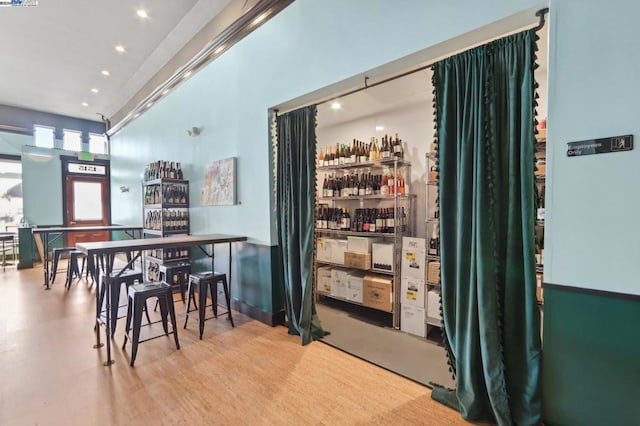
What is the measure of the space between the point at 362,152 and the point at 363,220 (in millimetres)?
937

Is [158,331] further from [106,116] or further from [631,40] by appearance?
[106,116]

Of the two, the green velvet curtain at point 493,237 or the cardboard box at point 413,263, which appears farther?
the cardboard box at point 413,263

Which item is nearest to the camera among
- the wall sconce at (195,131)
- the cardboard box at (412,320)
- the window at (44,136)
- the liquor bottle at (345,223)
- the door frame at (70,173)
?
the cardboard box at (412,320)

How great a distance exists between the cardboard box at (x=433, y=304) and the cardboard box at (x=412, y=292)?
69 millimetres

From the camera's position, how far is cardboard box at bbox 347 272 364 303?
348 cm

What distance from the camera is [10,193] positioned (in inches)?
285

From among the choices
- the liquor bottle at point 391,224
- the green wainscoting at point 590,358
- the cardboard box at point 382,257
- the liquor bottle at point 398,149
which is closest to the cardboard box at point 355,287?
the cardboard box at point 382,257

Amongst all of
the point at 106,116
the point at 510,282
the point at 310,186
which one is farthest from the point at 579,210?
the point at 106,116

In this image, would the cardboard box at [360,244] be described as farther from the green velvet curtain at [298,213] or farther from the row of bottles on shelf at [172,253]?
the row of bottles on shelf at [172,253]

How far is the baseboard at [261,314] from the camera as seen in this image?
3159 millimetres

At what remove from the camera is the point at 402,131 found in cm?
366

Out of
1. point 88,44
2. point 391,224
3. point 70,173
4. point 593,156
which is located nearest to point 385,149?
point 391,224

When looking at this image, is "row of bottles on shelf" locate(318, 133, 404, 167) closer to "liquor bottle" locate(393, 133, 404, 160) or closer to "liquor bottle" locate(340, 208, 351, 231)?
"liquor bottle" locate(393, 133, 404, 160)

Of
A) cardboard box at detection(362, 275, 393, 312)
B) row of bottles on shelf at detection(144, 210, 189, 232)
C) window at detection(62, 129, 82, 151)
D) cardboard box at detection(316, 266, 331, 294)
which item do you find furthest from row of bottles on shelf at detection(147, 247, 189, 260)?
window at detection(62, 129, 82, 151)
